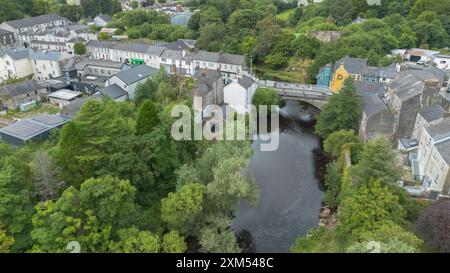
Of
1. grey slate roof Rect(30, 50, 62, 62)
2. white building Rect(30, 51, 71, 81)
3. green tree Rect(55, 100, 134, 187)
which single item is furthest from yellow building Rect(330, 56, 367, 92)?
grey slate roof Rect(30, 50, 62, 62)

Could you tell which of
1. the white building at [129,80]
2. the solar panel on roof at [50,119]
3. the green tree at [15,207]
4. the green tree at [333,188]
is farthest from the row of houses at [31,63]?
the green tree at [333,188]

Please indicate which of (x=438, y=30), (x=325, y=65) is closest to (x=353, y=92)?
(x=325, y=65)

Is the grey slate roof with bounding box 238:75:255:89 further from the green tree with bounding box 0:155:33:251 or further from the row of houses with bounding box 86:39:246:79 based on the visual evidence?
the green tree with bounding box 0:155:33:251

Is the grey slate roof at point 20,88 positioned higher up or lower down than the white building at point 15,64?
lower down

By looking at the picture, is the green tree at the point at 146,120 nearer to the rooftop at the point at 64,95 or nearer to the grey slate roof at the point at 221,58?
the rooftop at the point at 64,95

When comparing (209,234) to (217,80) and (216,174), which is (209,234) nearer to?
(216,174)

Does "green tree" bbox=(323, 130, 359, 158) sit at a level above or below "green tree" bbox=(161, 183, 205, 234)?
below
